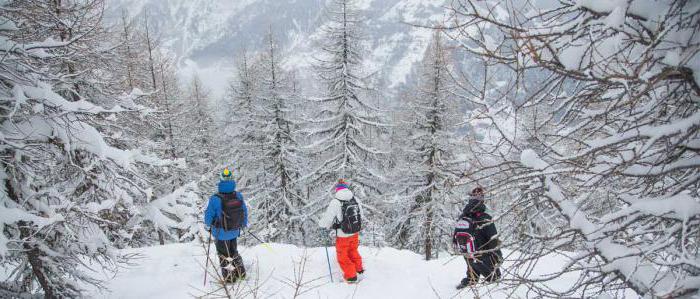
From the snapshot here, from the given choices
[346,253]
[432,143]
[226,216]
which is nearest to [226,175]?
[226,216]

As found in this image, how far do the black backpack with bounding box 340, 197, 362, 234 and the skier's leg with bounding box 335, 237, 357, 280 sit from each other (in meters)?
0.24

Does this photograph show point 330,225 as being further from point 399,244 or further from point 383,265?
point 399,244

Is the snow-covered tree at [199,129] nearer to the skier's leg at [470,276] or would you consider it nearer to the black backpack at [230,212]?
the black backpack at [230,212]

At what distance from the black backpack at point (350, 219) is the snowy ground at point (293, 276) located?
93 cm

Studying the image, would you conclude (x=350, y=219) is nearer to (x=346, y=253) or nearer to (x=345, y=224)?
(x=345, y=224)

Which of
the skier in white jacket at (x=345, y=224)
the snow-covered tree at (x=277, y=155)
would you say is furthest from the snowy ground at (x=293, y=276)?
the snow-covered tree at (x=277, y=155)

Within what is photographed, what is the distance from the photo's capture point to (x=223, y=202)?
546 cm

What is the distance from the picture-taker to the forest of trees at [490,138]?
184 cm

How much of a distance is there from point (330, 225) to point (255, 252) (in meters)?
2.22

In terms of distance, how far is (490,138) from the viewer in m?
2.93

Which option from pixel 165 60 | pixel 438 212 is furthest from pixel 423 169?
pixel 165 60

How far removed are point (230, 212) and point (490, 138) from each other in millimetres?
4174

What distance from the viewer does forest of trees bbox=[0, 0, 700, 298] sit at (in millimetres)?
1842

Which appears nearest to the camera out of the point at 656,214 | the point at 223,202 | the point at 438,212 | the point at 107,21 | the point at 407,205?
the point at 656,214
